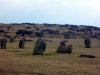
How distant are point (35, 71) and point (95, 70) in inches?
203

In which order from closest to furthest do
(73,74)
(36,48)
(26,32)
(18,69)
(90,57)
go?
1. (73,74)
2. (18,69)
3. (90,57)
4. (36,48)
5. (26,32)

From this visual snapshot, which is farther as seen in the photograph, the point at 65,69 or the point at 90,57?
the point at 90,57

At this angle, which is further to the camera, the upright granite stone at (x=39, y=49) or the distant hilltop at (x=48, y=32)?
the distant hilltop at (x=48, y=32)

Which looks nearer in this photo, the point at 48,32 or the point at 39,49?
the point at 39,49

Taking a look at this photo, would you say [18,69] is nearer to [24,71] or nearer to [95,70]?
[24,71]

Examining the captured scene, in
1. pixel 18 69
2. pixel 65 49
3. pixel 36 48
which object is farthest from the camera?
pixel 65 49

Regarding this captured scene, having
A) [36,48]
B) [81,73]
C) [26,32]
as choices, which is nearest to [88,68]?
[81,73]

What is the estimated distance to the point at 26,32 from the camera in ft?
341

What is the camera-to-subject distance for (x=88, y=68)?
2550cm

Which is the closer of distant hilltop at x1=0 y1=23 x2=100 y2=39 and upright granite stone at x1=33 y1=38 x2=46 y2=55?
upright granite stone at x1=33 y1=38 x2=46 y2=55

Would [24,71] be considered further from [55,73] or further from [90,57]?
[90,57]

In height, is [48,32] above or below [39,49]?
above

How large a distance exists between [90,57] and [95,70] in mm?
9868

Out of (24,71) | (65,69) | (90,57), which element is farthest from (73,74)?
(90,57)
